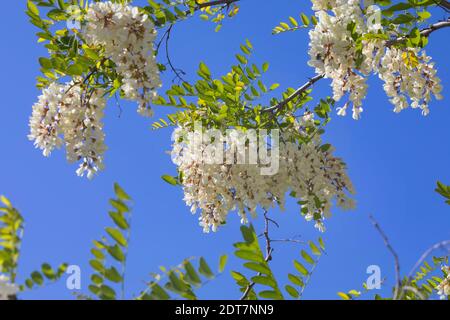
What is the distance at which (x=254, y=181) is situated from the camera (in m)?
3.53

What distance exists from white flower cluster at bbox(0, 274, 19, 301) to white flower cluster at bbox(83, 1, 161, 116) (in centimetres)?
216

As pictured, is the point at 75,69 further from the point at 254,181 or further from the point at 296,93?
the point at 296,93

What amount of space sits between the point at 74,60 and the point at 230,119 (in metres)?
1.13

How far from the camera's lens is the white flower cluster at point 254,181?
3547 mm

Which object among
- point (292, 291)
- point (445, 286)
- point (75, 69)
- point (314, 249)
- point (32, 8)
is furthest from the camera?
point (445, 286)

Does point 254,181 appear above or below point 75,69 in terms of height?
below

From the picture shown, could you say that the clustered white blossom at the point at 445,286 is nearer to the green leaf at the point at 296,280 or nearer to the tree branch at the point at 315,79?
the tree branch at the point at 315,79

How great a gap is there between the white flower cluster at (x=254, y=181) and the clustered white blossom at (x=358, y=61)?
1.75 feet

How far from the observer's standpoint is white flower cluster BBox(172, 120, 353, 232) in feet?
11.6

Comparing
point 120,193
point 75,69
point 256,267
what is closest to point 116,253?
point 120,193

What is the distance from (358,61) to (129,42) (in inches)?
59.2

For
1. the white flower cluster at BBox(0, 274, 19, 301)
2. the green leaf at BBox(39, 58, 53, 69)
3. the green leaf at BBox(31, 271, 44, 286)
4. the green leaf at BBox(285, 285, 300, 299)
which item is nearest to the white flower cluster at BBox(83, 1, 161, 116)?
the green leaf at BBox(39, 58, 53, 69)
